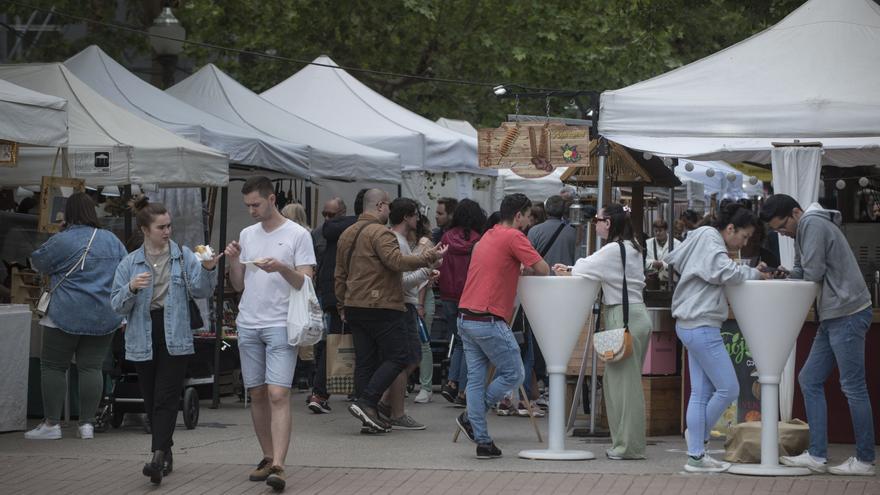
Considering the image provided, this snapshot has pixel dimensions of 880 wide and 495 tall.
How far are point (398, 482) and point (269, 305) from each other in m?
1.38

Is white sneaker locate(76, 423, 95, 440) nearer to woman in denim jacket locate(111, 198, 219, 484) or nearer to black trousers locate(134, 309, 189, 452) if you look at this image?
woman in denim jacket locate(111, 198, 219, 484)

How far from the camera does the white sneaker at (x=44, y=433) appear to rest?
11.0 meters

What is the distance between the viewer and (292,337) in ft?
28.1

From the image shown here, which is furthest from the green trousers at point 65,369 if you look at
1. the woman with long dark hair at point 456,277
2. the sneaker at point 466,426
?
the woman with long dark hair at point 456,277

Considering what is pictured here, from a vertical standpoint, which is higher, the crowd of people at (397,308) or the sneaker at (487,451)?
the crowd of people at (397,308)

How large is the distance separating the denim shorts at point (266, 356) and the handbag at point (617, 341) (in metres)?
2.19

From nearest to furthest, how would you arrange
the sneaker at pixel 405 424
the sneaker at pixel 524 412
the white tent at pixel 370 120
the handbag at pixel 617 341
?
the handbag at pixel 617 341
the sneaker at pixel 405 424
the sneaker at pixel 524 412
the white tent at pixel 370 120

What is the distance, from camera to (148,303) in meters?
9.01

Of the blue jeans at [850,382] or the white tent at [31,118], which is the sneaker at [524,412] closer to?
the blue jeans at [850,382]

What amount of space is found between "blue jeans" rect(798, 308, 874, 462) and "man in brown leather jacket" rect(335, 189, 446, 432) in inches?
130

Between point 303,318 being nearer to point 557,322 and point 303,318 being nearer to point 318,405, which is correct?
point 557,322

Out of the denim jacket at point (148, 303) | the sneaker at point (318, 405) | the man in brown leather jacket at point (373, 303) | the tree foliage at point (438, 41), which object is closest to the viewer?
the denim jacket at point (148, 303)

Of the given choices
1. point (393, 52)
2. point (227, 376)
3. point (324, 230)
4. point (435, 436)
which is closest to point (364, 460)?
point (435, 436)

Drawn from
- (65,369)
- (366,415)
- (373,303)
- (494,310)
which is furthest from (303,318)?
(65,369)
